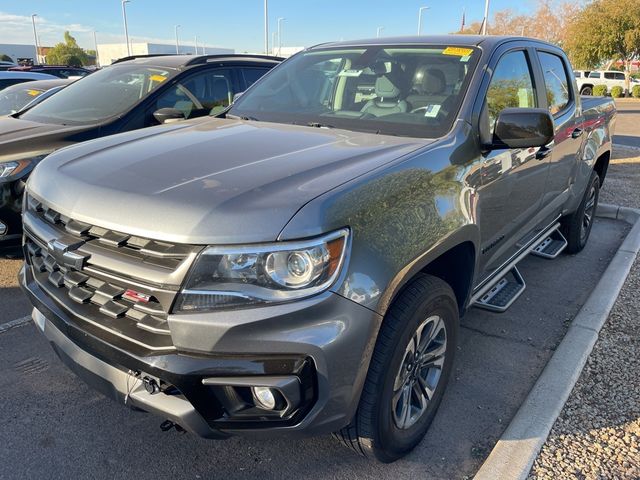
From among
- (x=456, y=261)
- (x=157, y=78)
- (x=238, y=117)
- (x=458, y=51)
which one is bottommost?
(x=456, y=261)

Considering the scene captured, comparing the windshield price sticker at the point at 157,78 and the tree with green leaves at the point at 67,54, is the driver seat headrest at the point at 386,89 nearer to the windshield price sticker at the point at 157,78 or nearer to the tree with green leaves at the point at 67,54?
the windshield price sticker at the point at 157,78

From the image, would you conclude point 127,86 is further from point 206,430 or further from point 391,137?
point 206,430

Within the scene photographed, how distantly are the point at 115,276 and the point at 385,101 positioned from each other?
1863 mm

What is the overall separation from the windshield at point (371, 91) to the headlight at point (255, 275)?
1.23 metres

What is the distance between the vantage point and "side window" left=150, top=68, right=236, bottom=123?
5074 mm

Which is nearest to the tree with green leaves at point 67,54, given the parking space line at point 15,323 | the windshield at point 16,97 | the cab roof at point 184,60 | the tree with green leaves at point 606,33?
the tree with green leaves at point 606,33

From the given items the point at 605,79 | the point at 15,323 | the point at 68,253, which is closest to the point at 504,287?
the point at 68,253

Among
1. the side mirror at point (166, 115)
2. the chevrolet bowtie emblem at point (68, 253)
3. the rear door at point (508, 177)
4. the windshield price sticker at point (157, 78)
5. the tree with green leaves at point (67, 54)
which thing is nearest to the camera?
the chevrolet bowtie emblem at point (68, 253)

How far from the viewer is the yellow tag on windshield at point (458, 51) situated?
10.1 feet

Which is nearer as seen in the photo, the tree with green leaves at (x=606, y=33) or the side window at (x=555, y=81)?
the side window at (x=555, y=81)

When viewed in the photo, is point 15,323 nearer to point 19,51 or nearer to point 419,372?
point 419,372

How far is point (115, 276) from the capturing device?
6.31ft

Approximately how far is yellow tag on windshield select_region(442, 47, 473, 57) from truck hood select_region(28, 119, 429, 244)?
2.69 ft

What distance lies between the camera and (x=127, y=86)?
5125 millimetres
